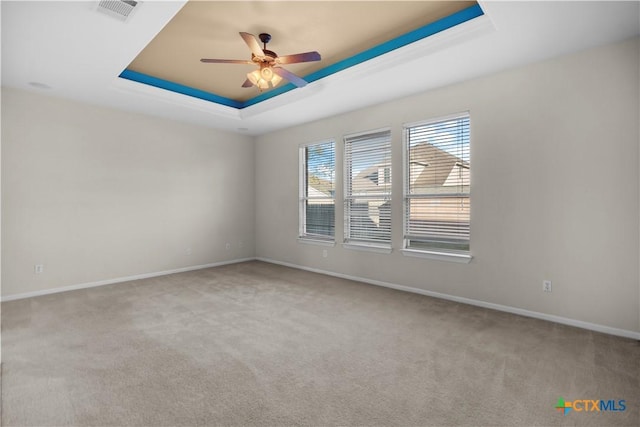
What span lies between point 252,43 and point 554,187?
330 centimetres

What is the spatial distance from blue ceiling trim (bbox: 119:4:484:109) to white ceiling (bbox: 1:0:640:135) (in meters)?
0.12

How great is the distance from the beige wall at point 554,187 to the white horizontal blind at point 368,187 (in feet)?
2.03

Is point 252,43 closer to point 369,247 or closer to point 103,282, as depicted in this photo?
point 369,247

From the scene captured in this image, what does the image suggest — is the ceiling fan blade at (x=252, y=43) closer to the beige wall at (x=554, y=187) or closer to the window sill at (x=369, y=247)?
the beige wall at (x=554, y=187)

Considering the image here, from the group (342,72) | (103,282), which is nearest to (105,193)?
(103,282)

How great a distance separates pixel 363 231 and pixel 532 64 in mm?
2972

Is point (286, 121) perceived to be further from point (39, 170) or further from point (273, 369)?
point (273, 369)

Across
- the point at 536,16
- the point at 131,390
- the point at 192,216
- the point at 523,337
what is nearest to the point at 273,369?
the point at 131,390

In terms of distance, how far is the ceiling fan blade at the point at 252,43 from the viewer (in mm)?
2782

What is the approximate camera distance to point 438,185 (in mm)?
4168

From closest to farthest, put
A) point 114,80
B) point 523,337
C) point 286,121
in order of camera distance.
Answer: point 523,337 < point 114,80 < point 286,121

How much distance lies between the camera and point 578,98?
311cm

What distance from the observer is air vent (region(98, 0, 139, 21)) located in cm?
238

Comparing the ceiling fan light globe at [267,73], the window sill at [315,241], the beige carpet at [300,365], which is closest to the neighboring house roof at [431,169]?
the window sill at [315,241]
